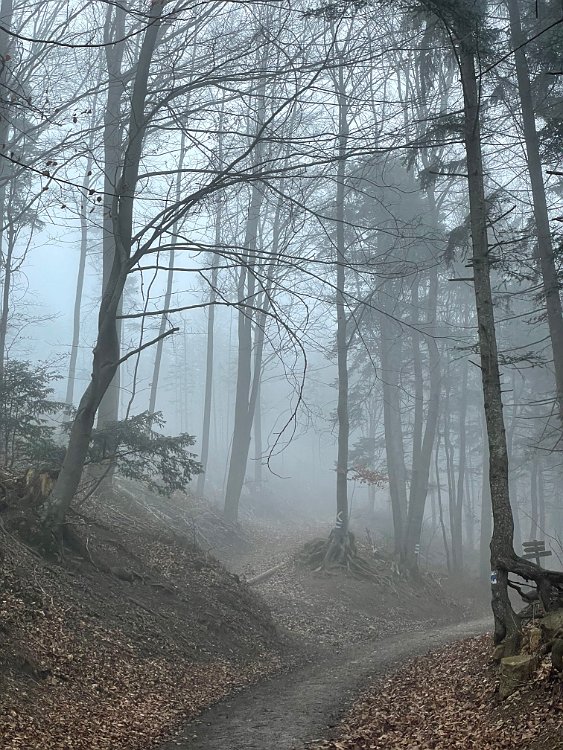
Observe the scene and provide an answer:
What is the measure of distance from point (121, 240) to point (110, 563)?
5.10 m

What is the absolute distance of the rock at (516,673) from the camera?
6.82 m

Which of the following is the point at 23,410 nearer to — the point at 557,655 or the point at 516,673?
the point at 516,673

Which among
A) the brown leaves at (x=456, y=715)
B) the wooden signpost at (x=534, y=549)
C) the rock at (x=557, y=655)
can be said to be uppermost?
the wooden signpost at (x=534, y=549)

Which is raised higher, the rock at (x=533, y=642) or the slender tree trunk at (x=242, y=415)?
the slender tree trunk at (x=242, y=415)

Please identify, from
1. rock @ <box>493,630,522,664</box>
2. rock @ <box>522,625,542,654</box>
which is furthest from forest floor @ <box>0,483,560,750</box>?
rock @ <box>493,630,522,664</box>

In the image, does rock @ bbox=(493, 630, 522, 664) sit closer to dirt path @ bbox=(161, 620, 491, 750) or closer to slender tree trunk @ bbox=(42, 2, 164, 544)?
dirt path @ bbox=(161, 620, 491, 750)

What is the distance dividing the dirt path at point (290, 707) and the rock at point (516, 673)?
6.27ft

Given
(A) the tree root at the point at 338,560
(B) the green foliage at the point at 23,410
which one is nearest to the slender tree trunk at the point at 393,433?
(A) the tree root at the point at 338,560

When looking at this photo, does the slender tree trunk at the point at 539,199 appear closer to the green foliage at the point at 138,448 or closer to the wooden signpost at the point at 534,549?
the wooden signpost at the point at 534,549

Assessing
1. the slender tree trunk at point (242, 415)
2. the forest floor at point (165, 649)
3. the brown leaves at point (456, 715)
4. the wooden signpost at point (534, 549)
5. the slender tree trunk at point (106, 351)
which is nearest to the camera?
the brown leaves at point (456, 715)

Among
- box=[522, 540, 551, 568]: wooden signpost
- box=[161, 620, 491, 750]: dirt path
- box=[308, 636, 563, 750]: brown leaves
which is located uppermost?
box=[522, 540, 551, 568]: wooden signpost

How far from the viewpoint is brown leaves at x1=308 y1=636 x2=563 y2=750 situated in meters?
5.97

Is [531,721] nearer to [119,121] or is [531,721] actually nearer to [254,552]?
[119,121]

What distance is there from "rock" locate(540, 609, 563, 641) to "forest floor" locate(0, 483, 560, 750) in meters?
1.54
